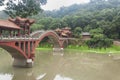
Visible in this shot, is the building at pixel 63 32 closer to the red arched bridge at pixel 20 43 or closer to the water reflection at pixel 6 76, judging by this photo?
the red arched bridge at pixel 20 43

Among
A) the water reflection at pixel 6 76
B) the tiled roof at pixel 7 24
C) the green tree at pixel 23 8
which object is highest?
the green tree at pixel 23 8

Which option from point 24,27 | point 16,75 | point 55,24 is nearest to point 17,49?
point 16,75

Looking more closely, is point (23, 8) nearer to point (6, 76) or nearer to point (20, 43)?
point (20, 43)

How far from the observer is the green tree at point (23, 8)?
1177 inches

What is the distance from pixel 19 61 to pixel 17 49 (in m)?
4.17

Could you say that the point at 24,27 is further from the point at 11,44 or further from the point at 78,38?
the point at 78,38

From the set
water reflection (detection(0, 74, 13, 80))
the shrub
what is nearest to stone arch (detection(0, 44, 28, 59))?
water reflection (detection(0, 74, 13, 80))

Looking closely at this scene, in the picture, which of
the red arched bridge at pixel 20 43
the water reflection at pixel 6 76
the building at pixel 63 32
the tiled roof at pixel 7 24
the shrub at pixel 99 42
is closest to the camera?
the water reflection at pixel 6 76

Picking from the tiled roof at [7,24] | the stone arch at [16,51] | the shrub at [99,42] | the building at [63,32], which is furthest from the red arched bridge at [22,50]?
the building at [63,32]

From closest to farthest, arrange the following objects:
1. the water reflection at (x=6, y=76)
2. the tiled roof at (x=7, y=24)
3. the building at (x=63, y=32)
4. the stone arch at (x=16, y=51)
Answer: the water reflection at (x=6, y=76)
the tiled roof at (x=7, y=24)
the stone arch at (x=16, y=51)
the building at (x=63, y=32)

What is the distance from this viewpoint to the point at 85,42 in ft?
216

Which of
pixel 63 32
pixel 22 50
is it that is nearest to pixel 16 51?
pixel 22 50

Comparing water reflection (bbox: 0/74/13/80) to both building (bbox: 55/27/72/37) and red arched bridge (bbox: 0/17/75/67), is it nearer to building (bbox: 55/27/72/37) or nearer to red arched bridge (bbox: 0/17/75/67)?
red arched bridge (bbox: 0/17/75/67)

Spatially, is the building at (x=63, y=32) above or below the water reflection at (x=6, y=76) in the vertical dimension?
above
